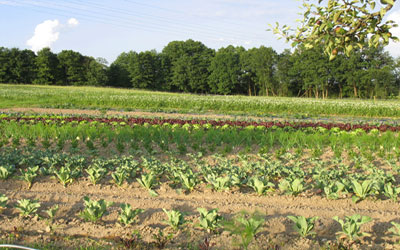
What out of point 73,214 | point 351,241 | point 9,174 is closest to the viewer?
point 351,241

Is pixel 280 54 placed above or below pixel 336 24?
above

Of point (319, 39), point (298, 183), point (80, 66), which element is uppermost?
point (80, 66)

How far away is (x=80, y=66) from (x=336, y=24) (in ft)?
218

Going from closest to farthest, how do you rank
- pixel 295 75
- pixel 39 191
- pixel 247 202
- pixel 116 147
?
pixel 247 202, pixel 39 191, pixel 116 147, pixel 295 75

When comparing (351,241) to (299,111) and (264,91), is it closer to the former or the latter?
(299,111)

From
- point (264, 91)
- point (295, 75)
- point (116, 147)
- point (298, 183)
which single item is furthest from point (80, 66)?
point (298, 183)

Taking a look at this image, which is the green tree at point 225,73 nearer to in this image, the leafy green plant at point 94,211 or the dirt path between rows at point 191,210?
the dirt path between rows at point 191,210

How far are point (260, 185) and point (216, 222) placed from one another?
1523mm

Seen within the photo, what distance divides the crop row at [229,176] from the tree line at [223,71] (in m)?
49.7

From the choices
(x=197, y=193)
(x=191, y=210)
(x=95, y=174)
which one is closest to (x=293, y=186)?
(x=197, y=193)

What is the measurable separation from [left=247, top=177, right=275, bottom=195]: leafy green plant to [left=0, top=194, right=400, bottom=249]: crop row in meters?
1.20

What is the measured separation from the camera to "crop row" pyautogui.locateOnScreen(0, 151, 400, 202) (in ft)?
15.5

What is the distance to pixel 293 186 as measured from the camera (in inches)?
186

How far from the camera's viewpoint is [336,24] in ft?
9.87
